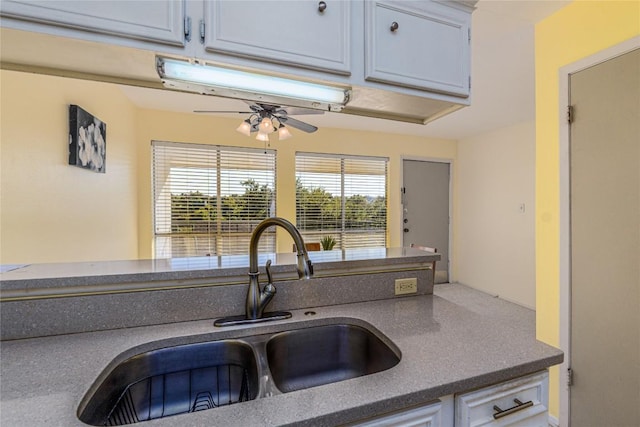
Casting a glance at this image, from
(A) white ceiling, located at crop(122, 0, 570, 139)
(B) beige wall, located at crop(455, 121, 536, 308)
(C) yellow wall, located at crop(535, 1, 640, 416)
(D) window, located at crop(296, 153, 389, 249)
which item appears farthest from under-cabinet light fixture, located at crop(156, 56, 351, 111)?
(B) beige wall, located at crop(455, 121, 536, 308)

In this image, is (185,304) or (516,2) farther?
(516,2)

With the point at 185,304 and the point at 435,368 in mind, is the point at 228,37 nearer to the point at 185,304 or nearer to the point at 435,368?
the point at 185,304

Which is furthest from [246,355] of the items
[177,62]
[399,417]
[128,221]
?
[128,221]

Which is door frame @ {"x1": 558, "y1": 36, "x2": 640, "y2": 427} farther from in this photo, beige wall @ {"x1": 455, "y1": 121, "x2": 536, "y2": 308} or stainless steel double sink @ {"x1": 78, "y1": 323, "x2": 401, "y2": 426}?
beige wall @ {"x1": 455, "y1": 121, "x2": 536, "y2": 308}

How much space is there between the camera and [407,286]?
1.37m

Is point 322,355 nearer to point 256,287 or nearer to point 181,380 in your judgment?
point 256,287

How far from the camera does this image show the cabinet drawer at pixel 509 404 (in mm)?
756

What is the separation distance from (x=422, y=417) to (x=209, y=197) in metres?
3.51

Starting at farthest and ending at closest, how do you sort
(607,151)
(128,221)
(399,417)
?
(128,221)
(607,151)
(399,417)

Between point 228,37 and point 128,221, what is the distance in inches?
116

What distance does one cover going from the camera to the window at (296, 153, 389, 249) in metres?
4.16

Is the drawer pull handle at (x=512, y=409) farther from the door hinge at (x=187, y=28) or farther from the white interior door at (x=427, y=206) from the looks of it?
the white interior door at (x=427, y=206)

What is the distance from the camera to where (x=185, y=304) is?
1051 millimetres

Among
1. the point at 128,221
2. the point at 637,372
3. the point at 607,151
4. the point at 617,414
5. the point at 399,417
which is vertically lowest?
the point at 617,414
